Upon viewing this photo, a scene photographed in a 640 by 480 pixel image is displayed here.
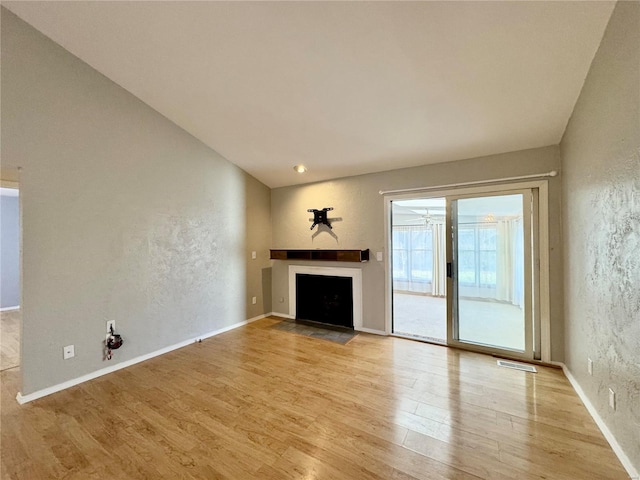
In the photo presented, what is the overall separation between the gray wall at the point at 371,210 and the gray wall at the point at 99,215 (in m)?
1.18

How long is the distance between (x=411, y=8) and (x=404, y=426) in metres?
2.85

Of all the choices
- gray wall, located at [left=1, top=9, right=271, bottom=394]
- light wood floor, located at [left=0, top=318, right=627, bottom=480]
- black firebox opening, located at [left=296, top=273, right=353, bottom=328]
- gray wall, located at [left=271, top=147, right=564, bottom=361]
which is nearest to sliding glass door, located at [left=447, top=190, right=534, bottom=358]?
gray wall, located at [left=271, top=147, right=564, bottom=361]

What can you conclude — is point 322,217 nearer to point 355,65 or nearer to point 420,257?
point 355,65

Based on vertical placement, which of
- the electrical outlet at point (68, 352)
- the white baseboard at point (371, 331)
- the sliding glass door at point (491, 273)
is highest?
the sliding glass door at point (491, 273)

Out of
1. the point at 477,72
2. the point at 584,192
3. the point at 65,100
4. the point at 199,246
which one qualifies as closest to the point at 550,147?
the point at 584,192

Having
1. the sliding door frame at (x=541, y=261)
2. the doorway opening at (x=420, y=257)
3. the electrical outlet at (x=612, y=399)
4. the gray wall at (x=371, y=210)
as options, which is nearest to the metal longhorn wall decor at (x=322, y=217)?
the gray wall at (x=371, y=210)

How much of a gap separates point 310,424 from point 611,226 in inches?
96.4

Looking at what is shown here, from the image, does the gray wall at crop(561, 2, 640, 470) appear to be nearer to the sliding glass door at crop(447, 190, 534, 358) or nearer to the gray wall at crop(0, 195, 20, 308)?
the sliding glass door at crop(447, 190, 534, 358)

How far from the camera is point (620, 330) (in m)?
1.59

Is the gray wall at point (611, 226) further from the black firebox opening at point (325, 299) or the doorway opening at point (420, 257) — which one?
the doorway opening at point (420, 257)

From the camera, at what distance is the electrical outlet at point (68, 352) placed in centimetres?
257

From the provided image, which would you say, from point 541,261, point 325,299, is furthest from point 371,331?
point 541,261

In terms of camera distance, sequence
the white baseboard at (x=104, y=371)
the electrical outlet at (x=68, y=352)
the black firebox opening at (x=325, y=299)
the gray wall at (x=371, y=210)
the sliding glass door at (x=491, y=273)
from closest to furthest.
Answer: the white baseboard at (x=104, y=371) < the electrical outlet at (x=68, y=352) < the gray wall at (x=371, y=210) < the sliding glass door at (x=491, y=273) < the black firebox opening at (x=325, y=299)

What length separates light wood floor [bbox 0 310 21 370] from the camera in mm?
3057
